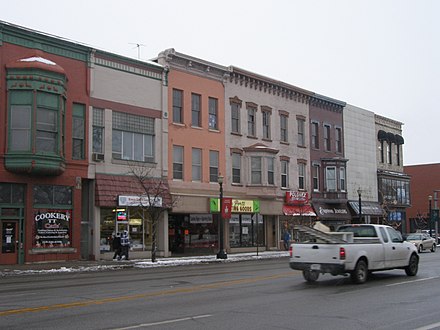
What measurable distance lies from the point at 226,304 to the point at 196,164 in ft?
83.4

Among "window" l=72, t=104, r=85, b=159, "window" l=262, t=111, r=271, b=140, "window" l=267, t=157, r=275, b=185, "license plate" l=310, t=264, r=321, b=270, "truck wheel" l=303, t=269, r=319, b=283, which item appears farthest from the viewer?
"window" l=262, t=111, r=271, b=140

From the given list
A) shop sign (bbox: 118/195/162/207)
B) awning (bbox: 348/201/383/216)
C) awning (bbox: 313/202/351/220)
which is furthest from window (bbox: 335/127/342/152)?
shop sign (bbox: 118/195/162/207)

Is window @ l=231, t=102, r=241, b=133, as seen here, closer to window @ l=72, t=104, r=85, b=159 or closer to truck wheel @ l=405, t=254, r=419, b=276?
window @ l=72, t=104, r=85, b=159

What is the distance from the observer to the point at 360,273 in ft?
53.2

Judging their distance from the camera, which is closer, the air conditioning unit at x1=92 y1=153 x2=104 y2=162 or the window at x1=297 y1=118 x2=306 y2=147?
the air conditioning unit at x1=92 y1=153 x2=104 y2=162

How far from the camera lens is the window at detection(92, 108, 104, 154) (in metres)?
31.7

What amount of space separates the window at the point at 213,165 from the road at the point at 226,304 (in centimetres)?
2016

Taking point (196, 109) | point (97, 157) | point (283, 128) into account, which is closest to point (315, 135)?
point (283, 128)

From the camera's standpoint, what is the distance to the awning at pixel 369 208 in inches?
1963

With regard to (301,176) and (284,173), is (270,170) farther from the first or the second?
(301,176)

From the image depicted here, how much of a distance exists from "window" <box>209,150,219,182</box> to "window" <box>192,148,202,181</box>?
3.01 feet

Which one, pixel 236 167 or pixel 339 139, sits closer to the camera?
pixel 236 167

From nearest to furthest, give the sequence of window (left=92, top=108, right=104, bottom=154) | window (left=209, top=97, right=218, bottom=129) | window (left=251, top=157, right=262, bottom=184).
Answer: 1. window (left=92, top=108, right=104, bottom=154)
2. window (left=209, top=97, right=218, bottom=129)
3. window (left=251, top=157, right=262, bottom=184)

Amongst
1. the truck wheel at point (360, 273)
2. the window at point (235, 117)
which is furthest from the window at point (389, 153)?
the truck wheel at point (360, 273)
